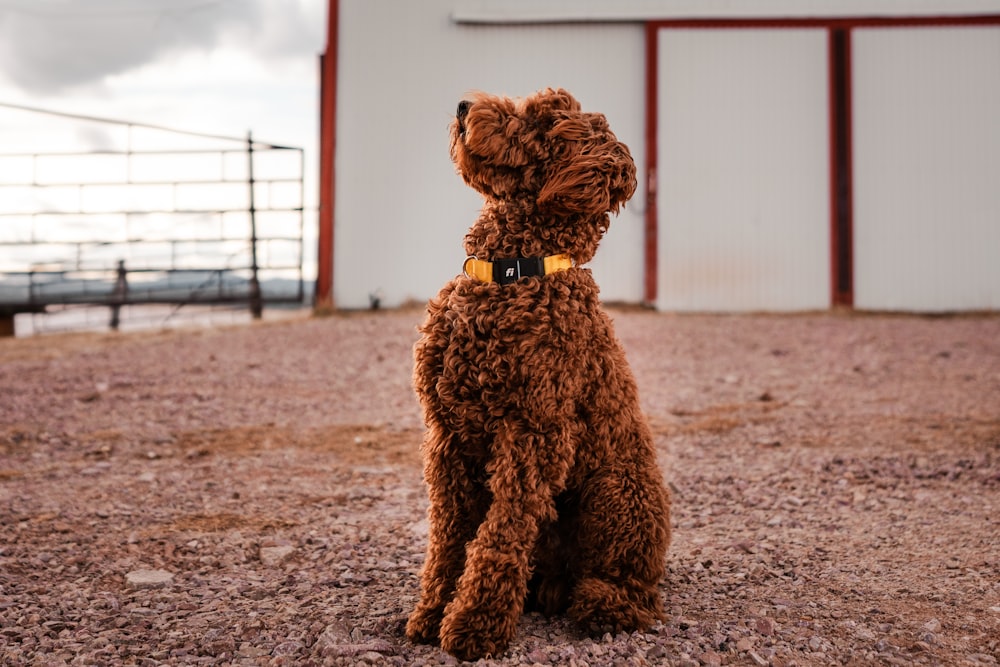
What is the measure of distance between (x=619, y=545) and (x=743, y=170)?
1025cm

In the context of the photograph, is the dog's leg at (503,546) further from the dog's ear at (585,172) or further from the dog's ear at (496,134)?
the dog's ear at (496,134)

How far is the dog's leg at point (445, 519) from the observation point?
2.50 metres

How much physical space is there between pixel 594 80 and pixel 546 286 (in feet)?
33.7

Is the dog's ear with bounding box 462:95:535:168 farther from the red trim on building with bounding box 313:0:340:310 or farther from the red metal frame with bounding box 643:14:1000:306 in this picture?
the red trim on building with bounding box 313:0:340:310

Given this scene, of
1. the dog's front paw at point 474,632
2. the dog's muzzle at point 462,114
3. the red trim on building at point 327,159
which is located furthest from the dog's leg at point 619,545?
the red trim on building at point 327,159

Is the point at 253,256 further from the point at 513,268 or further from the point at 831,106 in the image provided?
the point at 513,268

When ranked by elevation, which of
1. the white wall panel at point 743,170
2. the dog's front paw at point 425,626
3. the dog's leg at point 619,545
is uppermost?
the white wall panel at point 743,170

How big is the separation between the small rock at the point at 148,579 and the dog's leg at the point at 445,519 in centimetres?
121

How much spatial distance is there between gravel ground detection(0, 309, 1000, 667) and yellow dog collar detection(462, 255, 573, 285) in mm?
1127

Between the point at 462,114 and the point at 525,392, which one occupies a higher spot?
the point at 462,114

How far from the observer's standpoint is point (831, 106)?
11.8 m

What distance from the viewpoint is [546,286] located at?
7.85 feet

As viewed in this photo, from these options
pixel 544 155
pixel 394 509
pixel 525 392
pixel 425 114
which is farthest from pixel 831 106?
A: pixel 525 392

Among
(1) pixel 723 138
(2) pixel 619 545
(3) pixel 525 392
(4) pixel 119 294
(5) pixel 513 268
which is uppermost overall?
(1) pixel 723 138
